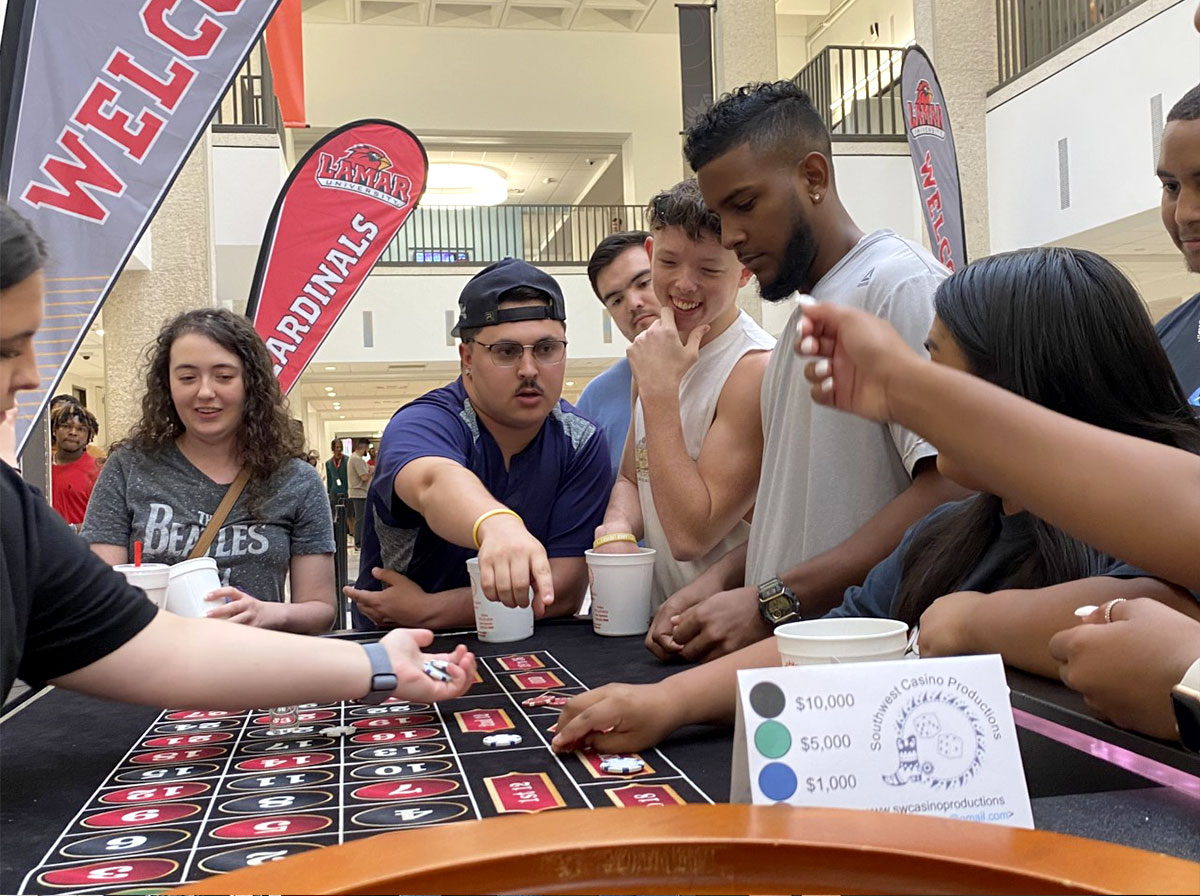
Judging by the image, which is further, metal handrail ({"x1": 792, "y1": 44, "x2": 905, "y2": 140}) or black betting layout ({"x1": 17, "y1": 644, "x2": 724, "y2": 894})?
metal handrail ({"x1": 792, "y1": 44, "x2": 905, "y2": 140})

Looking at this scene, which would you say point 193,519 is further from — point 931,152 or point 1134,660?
point 931,152

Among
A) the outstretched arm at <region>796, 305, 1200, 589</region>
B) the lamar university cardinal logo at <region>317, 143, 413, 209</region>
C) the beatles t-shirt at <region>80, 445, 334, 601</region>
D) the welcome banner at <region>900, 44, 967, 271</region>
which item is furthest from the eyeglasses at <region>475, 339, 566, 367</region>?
the welcome banner at <region>900, 44, 967, 271</region>

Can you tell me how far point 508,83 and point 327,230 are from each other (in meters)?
10.9

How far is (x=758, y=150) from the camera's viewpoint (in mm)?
1862

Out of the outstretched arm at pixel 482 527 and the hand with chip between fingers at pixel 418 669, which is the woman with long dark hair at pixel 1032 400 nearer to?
the hand with chip between fingers at pixel 418 669

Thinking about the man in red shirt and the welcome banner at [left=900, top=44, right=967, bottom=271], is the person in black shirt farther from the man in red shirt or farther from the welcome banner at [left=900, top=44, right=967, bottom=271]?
the welcome banner at [left=900, top=44, right=967, bottom=271]

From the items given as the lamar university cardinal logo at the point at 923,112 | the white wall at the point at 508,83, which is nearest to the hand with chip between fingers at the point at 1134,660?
the lamar university cardinal logo at the point at 923,112

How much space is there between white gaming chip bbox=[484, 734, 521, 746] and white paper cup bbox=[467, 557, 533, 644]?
0.64m

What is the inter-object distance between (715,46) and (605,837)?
456 inches

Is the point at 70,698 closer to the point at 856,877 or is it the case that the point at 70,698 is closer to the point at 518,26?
the point at 856,877

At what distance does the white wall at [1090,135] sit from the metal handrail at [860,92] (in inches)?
75.5

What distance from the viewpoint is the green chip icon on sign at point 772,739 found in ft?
2.46

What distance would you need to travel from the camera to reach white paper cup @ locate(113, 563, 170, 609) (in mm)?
1490

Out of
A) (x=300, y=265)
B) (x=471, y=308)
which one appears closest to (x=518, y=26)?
(x=300, y=265)
